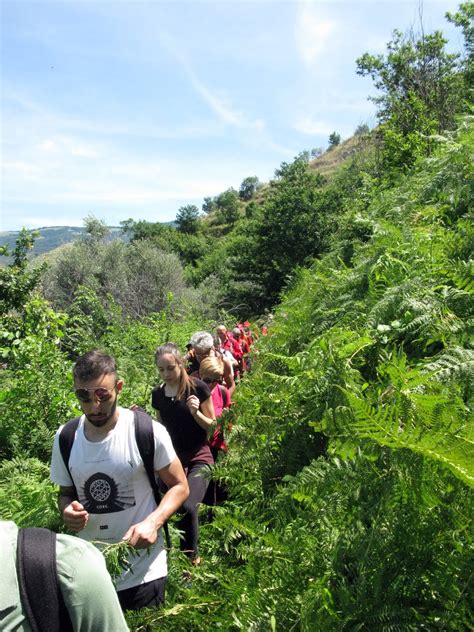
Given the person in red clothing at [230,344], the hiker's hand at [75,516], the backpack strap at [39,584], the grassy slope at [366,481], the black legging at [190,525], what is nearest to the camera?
the backpack strap at [39,584]

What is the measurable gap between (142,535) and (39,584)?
47.3 inches

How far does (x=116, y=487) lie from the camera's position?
279 cm

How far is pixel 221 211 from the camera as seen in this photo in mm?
90562

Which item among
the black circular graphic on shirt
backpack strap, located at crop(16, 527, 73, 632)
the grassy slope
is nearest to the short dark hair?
the black circular graphic on shirt

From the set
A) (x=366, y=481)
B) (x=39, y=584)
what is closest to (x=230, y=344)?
(x=366, y=481)

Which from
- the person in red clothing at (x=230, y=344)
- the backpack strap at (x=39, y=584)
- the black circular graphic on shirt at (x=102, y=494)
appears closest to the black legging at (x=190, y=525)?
the black circular graphic on shirt at (x=102, y=494)

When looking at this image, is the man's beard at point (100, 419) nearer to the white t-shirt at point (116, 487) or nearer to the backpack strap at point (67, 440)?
the white t-shirt at point (116, 487)

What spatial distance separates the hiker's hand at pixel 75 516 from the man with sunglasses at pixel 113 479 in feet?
0.62

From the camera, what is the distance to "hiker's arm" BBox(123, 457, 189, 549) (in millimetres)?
2549

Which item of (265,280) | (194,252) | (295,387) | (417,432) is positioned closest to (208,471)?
(295,387)

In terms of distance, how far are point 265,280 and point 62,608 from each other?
2544cm

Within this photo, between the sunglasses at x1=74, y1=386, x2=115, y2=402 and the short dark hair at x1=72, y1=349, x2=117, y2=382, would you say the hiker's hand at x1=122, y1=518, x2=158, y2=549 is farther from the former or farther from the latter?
the short dark hair at x1=72, y1=349, x2=117, y2=382

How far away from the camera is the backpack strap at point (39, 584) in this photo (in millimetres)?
1393

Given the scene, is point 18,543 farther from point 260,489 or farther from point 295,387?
point 295,387
